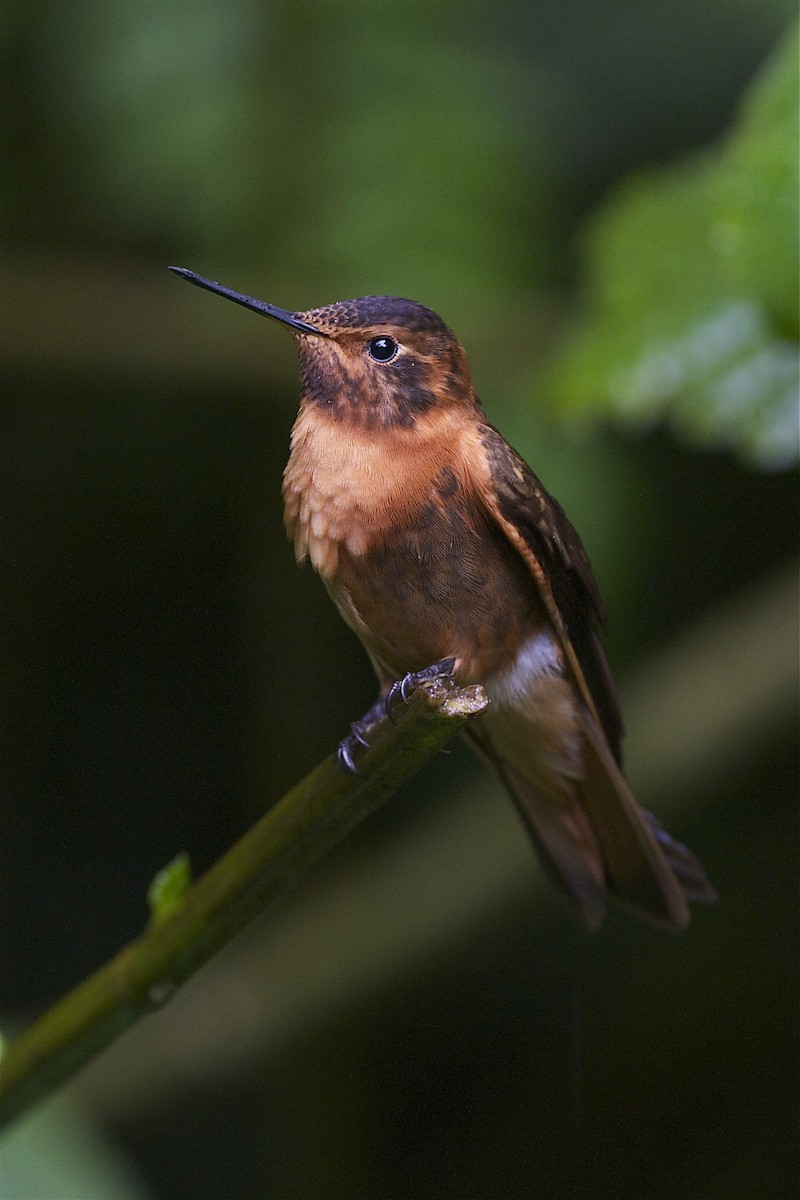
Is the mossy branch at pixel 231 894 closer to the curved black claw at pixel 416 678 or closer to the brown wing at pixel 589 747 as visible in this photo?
the curved black claw at pixel 416 678

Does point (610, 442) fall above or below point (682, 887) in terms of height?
above

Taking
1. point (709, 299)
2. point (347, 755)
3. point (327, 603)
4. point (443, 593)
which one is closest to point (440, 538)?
point (443, 593)

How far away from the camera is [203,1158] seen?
4.57 feet

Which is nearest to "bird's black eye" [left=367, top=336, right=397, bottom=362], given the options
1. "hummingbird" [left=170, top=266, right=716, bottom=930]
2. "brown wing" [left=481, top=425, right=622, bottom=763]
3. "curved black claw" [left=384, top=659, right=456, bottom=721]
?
"hummingbird" [left=170, top=266, right=716, bottom=930]

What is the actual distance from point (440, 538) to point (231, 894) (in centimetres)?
36

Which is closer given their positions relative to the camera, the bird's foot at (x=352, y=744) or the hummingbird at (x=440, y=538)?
the bird's foot at (x=352, y=744)

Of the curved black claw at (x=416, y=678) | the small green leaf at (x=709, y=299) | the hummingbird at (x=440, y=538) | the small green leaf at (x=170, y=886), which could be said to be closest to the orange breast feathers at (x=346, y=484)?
the hummingbird at (x=440, y=538)

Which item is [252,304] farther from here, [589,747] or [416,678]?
[589,747]

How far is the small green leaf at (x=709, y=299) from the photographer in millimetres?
1259

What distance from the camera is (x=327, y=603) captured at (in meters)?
1.43

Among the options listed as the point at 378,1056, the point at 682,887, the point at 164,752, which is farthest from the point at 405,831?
the point at 682,887

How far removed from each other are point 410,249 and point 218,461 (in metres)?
0.54

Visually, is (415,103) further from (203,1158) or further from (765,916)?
(203,1158)

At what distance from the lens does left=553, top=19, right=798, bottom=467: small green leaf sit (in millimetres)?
1259
